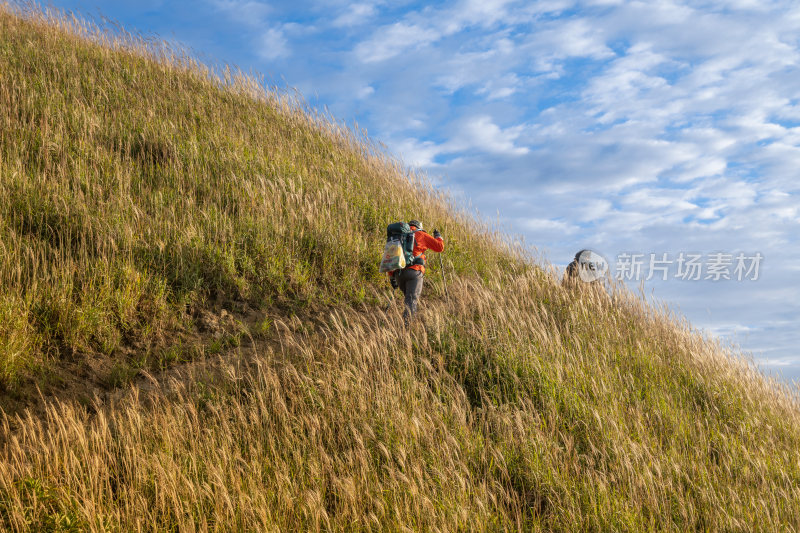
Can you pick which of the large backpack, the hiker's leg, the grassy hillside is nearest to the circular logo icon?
the grassy hillside

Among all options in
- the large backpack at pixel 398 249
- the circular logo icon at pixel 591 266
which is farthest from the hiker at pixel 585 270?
the large backpack at pixel 398 249

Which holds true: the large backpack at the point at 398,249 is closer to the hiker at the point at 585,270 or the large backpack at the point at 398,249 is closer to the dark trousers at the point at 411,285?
the dark trousers at the point at 411,285

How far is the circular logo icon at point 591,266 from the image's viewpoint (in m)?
9.02

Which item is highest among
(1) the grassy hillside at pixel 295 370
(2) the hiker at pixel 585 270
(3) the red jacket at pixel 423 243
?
(2) the hiker at pixel 585 270

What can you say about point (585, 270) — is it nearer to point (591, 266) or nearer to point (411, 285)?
point (591, 266)

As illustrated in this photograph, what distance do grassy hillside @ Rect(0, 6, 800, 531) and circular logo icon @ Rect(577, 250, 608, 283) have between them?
572mm

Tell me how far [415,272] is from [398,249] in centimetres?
43

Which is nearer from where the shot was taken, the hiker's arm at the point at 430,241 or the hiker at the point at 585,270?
the hiker's arm at the point at 430,241

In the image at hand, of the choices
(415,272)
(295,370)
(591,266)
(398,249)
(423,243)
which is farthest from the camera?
(591,266)

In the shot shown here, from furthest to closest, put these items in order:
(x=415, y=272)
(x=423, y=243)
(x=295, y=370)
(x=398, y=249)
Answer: (x=423, y=243), (x=415, y=272), (x=398, y=249), (x=295, y=370)

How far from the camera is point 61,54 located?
12633 millimetres

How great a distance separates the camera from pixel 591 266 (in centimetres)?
924

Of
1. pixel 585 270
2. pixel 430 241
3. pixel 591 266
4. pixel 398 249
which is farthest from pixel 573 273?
pixel 398 249

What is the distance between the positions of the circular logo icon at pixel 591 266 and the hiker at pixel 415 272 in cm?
278
